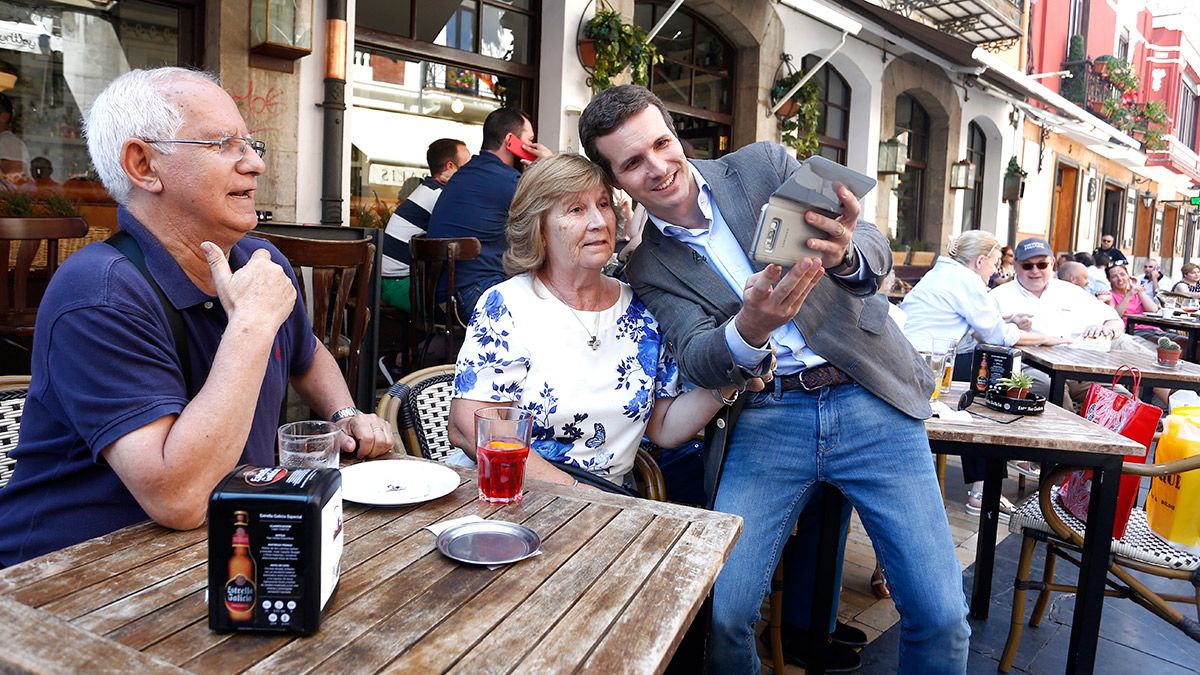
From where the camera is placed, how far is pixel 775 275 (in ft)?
5.16

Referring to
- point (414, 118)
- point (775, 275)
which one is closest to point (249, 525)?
point (775, 275)

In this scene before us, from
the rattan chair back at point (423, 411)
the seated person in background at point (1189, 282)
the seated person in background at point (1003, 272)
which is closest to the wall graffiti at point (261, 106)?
the rattan chair back at point (423, 411)

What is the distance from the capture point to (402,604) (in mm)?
1027

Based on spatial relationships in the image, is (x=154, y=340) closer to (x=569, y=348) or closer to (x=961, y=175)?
(x=569, y=348)

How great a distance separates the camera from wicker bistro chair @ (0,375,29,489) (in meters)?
1.56

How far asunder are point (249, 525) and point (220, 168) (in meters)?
0.77

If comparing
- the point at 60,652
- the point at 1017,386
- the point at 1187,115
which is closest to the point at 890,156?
the point at 1017,386

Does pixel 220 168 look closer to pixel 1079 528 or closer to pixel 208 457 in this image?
pixel 208 457

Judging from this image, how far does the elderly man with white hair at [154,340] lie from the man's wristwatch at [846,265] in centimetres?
113

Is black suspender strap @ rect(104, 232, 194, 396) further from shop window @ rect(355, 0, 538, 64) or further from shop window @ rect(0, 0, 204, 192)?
shop window @ rect(355, 0, 538, 64)

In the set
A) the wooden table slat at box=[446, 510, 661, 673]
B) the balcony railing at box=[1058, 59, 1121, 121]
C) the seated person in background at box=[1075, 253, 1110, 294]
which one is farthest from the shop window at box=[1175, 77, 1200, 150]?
the wooden table slat at box=[446, 510, 661, 673]

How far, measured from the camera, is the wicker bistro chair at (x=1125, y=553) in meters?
2.38

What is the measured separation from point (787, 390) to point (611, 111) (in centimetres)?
77

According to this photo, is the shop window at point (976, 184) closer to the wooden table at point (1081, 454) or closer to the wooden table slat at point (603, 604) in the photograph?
the wooden table at point (1081, 454)
